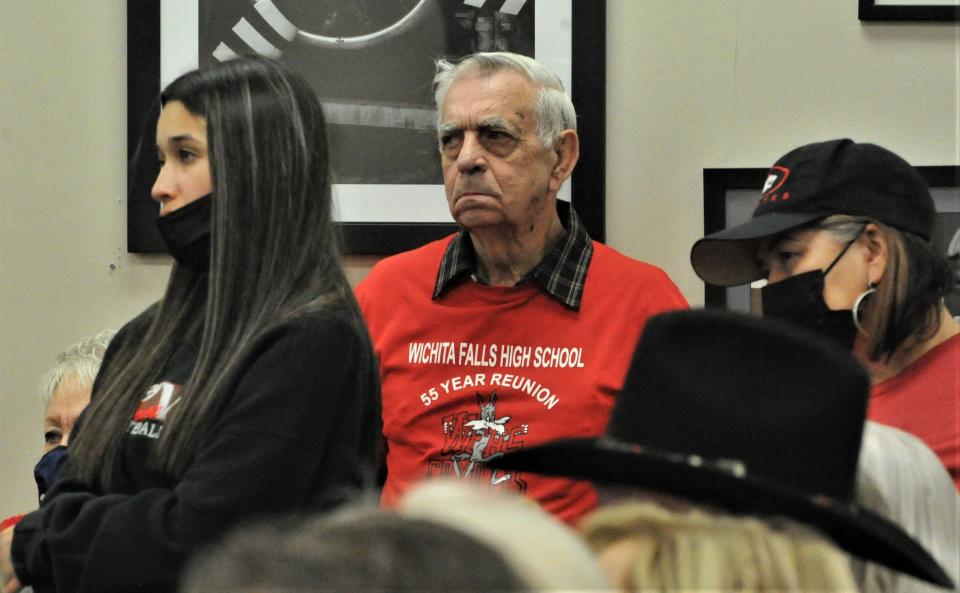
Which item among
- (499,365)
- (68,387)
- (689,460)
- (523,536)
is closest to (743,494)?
(689,460)

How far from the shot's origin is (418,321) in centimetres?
226

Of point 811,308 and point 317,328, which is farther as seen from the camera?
point 811,308

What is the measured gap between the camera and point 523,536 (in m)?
0.78

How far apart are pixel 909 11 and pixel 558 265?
93 centimetres

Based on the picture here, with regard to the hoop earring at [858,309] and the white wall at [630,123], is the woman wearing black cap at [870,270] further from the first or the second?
the white wall at [630,123]

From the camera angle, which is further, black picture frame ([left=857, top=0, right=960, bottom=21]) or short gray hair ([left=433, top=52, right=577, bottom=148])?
black picture frame ([left=857, top=0, right=960, bottom=21])

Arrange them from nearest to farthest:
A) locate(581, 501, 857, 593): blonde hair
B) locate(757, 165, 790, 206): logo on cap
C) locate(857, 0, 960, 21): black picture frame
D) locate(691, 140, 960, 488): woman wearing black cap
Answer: locate(581, 501, 857, 593): blonde hair
locate(691, 140, 960, 488): woman wearing black cap
locate(757, 165, 790, 206): logo on cap
locate(857, 0, 960, 21): black picture frame

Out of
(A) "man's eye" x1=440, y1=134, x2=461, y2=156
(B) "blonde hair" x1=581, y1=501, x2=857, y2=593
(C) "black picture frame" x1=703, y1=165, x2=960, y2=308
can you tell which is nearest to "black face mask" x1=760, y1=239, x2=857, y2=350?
(C) "black picture frame" x1=703, y1=165, x2=960, y2=308

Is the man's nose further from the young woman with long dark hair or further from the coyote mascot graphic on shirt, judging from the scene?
the young woman with long dark hair

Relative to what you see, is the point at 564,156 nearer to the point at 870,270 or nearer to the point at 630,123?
the point at 630,123

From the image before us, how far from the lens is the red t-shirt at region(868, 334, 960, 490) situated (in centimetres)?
171

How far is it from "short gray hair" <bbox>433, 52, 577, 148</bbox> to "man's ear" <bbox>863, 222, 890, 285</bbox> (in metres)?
0.68

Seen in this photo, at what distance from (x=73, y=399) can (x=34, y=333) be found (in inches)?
9.9

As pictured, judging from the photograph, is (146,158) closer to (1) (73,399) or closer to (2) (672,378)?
(1) (73,399)
